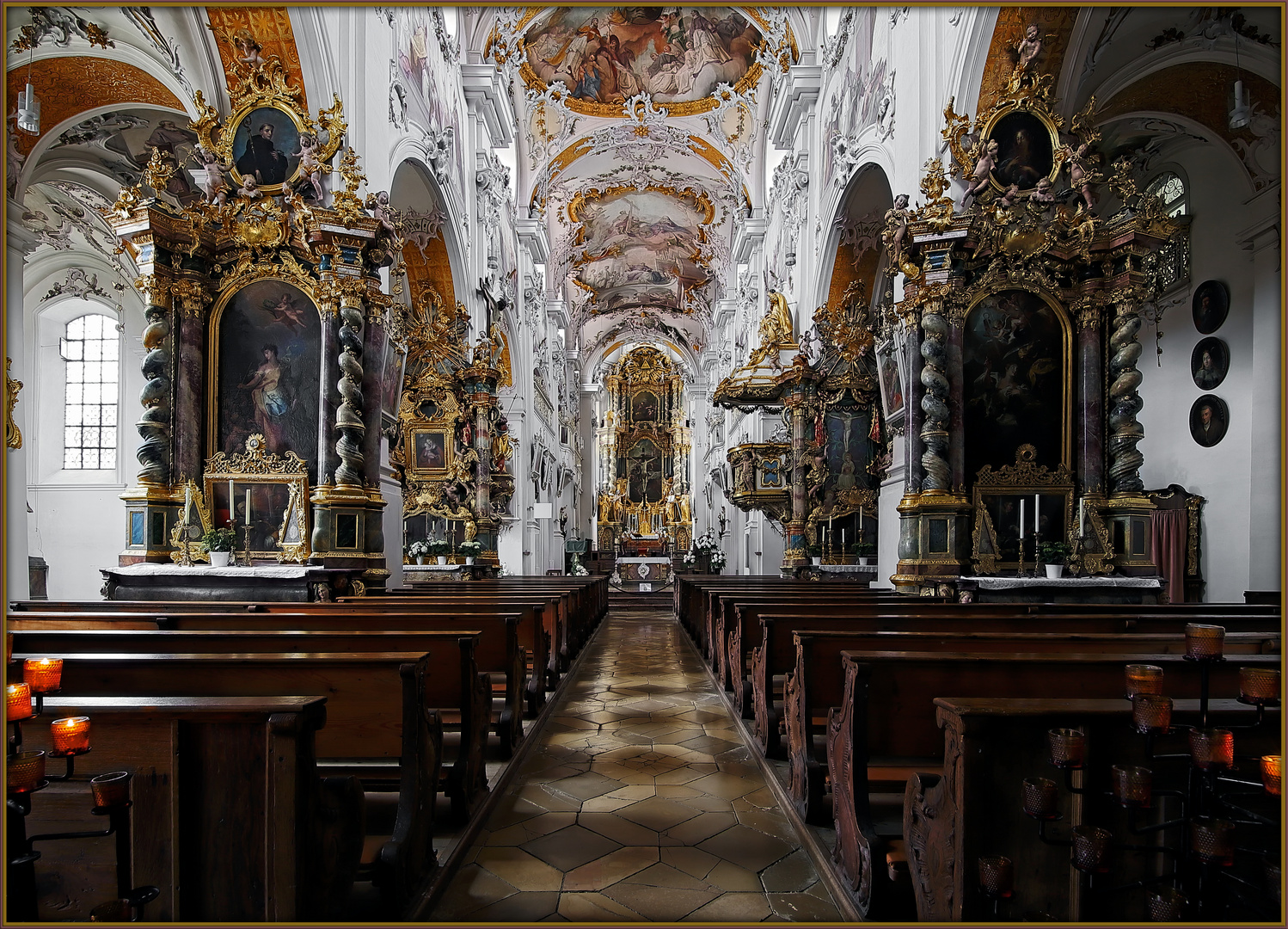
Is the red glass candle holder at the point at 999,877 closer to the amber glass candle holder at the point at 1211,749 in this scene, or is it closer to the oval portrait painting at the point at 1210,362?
the amber glass candle holder at the point at 1211,749

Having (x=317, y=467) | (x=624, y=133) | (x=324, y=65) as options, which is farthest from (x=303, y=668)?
(x=624, y=133)

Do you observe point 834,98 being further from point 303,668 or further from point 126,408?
point 126,408

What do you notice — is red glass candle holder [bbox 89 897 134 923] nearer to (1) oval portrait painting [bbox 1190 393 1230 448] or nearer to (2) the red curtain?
(2) the red curtain

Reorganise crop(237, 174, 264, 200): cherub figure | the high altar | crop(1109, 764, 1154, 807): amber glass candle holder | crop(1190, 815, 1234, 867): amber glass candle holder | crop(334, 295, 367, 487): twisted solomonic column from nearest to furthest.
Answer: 1. crop(1190, 815, 1234, 867): amber glass candle holder
2. crop(1109, 764, 1154, 807): amber glass candle holder
3. crop(334, 295, 367, 487): twisted solomonic column
4. crop(237, 174, 264, 200): cherub figure
5. the high altar

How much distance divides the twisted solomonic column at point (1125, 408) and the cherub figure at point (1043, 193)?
132 cm

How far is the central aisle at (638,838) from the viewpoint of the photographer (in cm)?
276

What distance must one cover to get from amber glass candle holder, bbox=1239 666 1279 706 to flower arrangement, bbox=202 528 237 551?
816 centimetres

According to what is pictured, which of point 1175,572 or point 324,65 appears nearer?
point 324,65

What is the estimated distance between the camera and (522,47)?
1658cm

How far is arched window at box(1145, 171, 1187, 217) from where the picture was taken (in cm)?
1104

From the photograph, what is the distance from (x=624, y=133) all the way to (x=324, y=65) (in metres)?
12.3

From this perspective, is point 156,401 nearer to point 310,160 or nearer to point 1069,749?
point 310,160

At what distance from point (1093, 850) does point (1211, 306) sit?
11382mm

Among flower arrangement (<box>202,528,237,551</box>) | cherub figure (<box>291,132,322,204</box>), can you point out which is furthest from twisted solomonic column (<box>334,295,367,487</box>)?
cherub figure (<box>291,132,322,204</box>)
